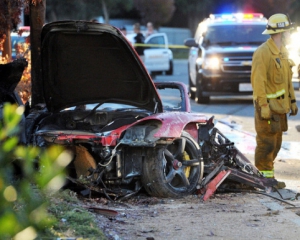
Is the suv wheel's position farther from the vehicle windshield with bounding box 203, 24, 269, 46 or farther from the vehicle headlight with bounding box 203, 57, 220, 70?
the vehicle windshield with bounding box 203, 24, 269, 46

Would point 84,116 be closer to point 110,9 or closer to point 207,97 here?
point 207,97

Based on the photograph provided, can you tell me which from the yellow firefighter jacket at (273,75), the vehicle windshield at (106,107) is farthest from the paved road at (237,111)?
the vehicle windshield at (106,107)

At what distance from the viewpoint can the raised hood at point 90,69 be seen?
6.30 m

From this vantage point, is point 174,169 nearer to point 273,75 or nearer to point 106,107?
point 106,107

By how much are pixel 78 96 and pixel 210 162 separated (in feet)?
5.18

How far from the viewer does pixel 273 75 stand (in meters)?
7.50

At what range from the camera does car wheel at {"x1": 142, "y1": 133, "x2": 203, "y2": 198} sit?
602cm

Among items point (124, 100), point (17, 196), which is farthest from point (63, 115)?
point (17, 196)

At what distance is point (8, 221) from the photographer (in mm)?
1370

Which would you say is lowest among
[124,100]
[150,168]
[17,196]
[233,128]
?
[233,128]

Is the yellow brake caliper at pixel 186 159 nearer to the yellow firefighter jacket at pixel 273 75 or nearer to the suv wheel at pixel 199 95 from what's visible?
the yellow firefighter jacket at pixel 273 75

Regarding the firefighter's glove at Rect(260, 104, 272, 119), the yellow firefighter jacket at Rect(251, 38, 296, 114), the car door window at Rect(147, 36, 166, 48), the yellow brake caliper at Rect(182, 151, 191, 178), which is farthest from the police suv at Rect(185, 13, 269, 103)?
the car door window at Rect(147, 36, 166, 48)

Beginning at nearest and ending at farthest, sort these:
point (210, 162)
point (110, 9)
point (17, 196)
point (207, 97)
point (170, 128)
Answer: point (17, 196)
point (170, 128)
point (210, 162)
point (207, 97)
point (110, 9)

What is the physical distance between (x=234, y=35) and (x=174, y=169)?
11.9 m
